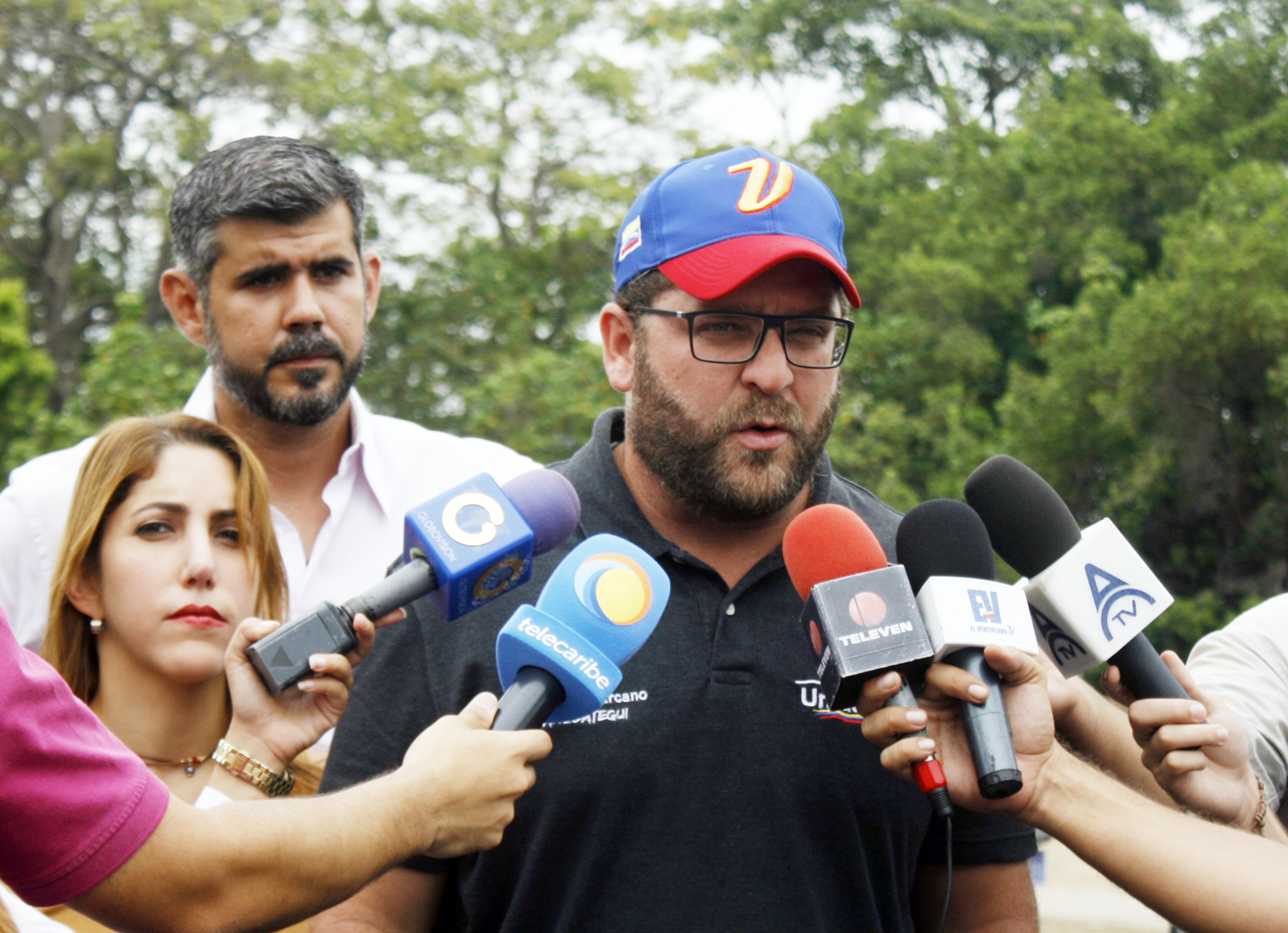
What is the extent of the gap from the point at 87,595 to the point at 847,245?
1769 cm

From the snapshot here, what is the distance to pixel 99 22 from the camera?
56.5 feet

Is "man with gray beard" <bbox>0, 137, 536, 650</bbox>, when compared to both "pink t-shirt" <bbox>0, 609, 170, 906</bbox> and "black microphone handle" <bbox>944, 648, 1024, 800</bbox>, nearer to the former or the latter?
"pink t-shirt" <bbox>0, 609, 170, 906</bbox>

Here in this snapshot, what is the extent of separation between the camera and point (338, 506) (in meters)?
3.41

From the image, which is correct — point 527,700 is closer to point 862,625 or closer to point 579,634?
point 579,634

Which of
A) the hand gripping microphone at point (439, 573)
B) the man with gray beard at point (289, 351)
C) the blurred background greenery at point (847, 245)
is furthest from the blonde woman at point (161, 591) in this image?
the blurred background greenery at point (847, 245)

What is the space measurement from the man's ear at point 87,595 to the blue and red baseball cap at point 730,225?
4.55 feet

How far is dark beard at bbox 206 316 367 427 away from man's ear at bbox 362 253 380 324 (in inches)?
13.3

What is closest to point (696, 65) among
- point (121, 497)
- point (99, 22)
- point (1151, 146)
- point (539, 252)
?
point (539, 252)

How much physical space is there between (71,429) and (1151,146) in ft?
45.5

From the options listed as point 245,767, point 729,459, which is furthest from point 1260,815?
point 245,767

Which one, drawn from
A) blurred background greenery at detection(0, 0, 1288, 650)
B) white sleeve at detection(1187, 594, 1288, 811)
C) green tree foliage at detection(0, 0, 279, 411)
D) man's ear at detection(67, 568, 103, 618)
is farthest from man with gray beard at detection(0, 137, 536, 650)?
green tree foliage at detection(0, 0, 279, 411)

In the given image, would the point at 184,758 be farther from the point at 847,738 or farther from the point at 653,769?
the point at 847,738

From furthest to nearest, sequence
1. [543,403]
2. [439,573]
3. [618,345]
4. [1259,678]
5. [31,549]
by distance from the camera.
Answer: [543,403] < [31,549] < [618,345] < [1259,678] < [439,573]

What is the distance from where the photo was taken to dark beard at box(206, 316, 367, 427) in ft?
10.8
